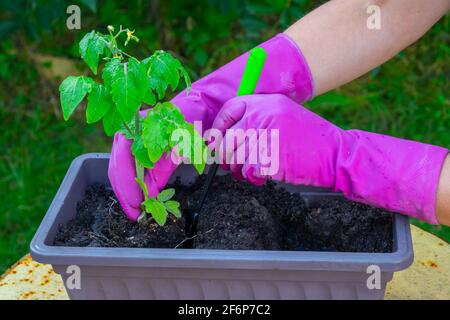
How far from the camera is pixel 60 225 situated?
1406mm

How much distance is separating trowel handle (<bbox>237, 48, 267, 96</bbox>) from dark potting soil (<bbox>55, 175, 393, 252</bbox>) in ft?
0.59

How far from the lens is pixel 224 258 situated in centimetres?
123

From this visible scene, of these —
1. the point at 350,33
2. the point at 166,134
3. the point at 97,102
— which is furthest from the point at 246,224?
the point at 350,33

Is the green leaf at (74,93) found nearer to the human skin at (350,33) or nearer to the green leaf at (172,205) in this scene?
the green leaf at (172,205)

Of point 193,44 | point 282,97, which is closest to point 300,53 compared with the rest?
point 282,97

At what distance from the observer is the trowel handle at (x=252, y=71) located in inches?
57.4

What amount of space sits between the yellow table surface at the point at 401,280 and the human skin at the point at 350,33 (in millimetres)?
405

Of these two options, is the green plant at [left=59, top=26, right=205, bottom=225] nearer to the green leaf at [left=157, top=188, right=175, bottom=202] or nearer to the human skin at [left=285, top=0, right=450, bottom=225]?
the green leaf at [left=157, top=188, right=175, bottom=202]

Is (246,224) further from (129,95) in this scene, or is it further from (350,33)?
(350,33)

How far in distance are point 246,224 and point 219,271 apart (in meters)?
0.15

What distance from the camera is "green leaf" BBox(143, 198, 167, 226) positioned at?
1365 mm

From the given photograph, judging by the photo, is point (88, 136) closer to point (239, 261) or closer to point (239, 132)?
point (239, 132)

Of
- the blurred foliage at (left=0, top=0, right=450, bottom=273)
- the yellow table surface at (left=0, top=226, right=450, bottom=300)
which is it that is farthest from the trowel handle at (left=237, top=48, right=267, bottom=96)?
the blurred foliage at (left=0, top=0, right=450, bottom=273)

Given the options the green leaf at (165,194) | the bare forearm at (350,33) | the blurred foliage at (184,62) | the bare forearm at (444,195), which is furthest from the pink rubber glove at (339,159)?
the blurred foliage at (184,62)
